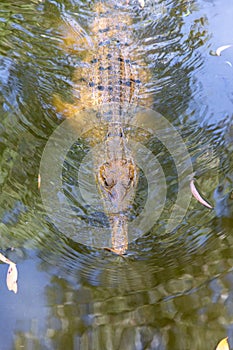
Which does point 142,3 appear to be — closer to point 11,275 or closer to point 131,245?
point 131,245

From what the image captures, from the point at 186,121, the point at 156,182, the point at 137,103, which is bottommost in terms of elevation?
the point at 156,182

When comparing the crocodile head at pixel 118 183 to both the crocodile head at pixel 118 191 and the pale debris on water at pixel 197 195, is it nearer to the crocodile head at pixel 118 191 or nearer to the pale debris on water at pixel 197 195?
the crocodile head at pixel 118 191

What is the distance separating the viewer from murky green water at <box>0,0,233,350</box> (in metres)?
3.20

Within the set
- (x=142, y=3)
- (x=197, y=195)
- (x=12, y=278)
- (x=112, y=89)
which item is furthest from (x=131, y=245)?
(x=142, y=3)

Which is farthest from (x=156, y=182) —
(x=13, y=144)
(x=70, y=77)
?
(x=70, y=77)

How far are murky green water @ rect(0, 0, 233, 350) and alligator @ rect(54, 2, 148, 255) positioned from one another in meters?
0.14

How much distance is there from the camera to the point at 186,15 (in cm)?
556

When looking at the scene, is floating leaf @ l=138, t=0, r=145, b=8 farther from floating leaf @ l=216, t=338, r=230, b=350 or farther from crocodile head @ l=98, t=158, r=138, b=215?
floating leaf @ l=216, t=338, r=230, b=350

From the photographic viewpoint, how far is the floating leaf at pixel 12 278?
338 centimetres

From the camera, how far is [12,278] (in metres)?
3.42

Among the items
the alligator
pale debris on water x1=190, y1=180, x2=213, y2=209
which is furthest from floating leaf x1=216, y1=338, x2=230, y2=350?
pale debris on water x1=190, y1=180, x2=213, y2=209

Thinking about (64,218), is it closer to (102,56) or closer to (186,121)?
(186,121)

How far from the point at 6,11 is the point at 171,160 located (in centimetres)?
269

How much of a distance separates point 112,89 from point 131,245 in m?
1.84
